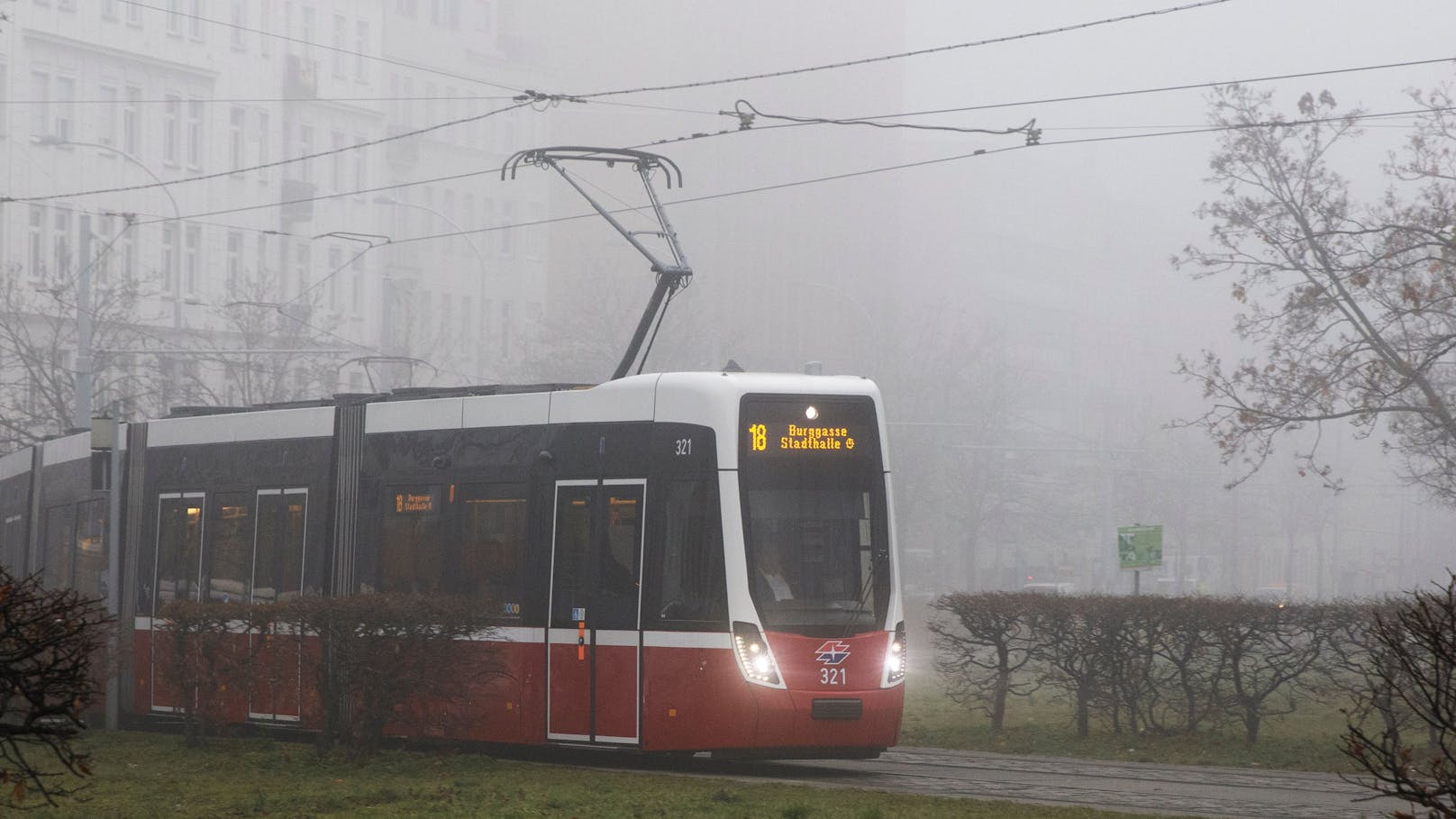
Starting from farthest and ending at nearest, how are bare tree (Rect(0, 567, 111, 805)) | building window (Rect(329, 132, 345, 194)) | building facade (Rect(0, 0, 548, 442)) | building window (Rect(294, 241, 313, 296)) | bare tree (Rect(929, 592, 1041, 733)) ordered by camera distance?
building window (Rect(329, 132, 345, 194)) → building window (Rect(294, 241, 313, 296)) → building facade (Rect(0, 0, 548, 442)) → bare tree (Rect(929, 592, 1041, 733)) → bare tree (Rect(0, 567, 111, 805))

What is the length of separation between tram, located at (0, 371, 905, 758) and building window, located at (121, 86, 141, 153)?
56357 mm

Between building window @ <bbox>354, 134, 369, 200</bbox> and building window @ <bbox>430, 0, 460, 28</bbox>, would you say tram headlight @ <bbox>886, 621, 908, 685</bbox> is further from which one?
building window @ <bbox>430, 0, 460, 28</bbox>

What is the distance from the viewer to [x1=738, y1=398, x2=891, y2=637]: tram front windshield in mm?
13125

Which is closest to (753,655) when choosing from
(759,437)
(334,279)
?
(759,437)

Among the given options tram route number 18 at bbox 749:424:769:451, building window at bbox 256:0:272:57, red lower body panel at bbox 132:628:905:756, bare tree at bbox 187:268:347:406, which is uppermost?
building window at bbox 256:0:272:57

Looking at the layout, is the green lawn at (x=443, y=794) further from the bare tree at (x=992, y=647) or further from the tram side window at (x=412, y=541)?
the bare tree at (x=992, y=647)

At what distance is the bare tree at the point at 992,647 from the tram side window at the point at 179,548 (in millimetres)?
7488

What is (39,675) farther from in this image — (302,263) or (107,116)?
(302,263)

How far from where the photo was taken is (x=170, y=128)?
7162 cm

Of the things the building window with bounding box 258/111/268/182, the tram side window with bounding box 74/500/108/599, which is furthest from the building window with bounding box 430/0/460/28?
the tram side window with bounding box 74/500/108/599

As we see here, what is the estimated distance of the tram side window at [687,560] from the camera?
13.1 meters

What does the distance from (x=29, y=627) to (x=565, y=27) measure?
105 metres

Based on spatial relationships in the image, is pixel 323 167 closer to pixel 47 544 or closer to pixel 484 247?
pixel 484 247

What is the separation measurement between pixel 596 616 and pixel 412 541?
2.54 meters
